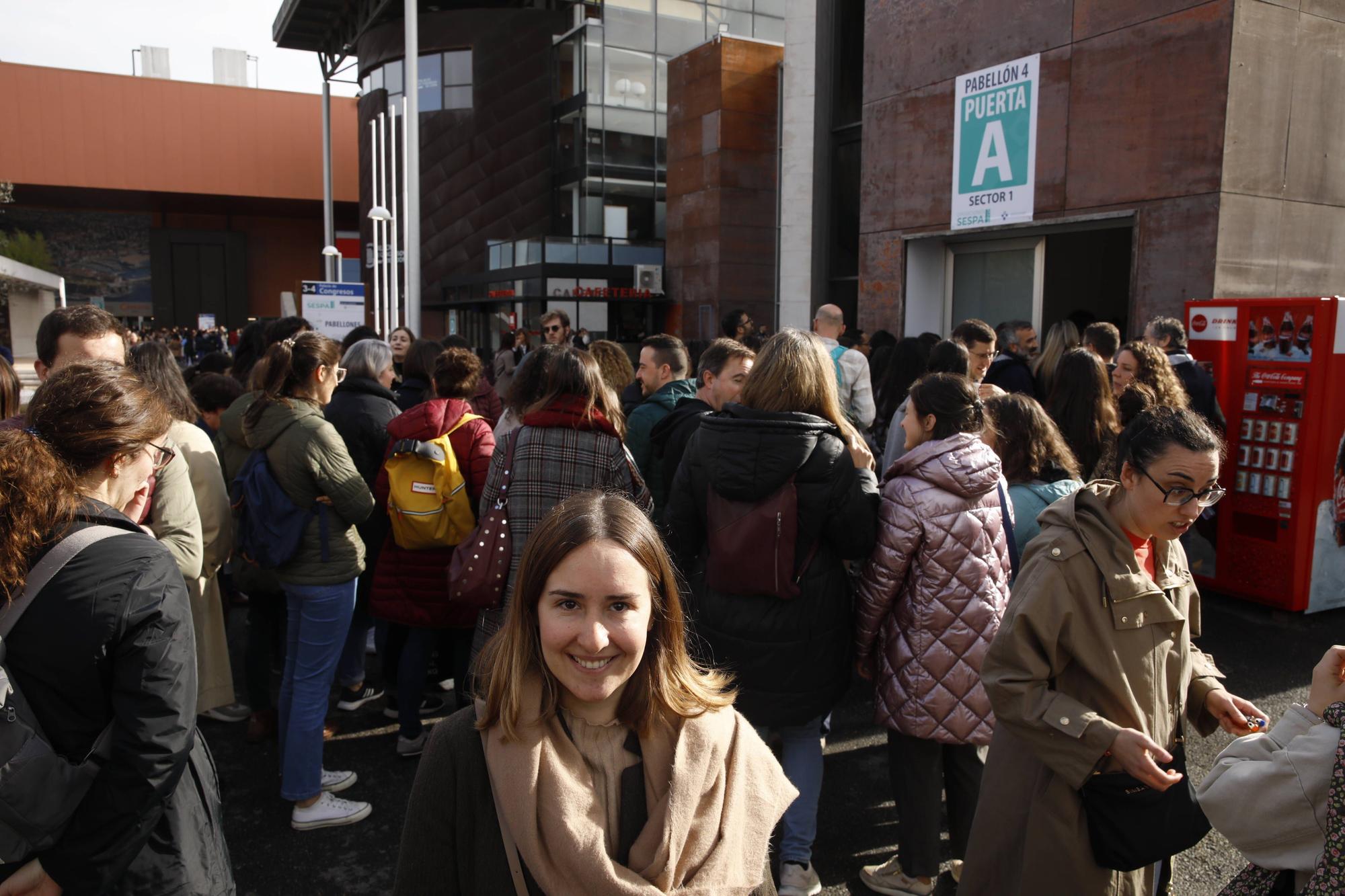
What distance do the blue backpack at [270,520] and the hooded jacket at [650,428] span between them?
158 cm

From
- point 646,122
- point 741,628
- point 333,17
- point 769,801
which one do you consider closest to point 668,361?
point 741,628

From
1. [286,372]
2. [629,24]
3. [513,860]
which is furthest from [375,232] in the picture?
[513,860]

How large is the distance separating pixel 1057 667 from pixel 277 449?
10.0ft

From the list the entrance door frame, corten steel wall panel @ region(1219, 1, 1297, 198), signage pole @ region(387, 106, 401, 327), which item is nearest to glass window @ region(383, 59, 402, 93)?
signage pole @ region(387, 106, 401, 327)

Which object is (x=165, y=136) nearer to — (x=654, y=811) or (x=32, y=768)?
(x=32, y=768)

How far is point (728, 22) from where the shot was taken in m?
27.1

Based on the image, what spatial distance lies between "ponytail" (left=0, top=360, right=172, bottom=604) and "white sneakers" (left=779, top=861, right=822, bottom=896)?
2.59 meters

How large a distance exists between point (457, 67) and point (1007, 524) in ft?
109

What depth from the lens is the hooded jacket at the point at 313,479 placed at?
3.75 meters

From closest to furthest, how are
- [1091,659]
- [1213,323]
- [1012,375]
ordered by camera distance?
[1091,659]
[1012,375]
[1213,323]

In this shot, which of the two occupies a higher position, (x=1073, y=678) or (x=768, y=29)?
(x=768, y=29)

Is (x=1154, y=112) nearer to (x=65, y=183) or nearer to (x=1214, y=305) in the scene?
(x=1214, y=305)

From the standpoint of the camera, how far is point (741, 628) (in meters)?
3.28

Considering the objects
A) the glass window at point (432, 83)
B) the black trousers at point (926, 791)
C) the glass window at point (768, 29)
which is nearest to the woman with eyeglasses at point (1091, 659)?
the black trousers at point (926, 791)
